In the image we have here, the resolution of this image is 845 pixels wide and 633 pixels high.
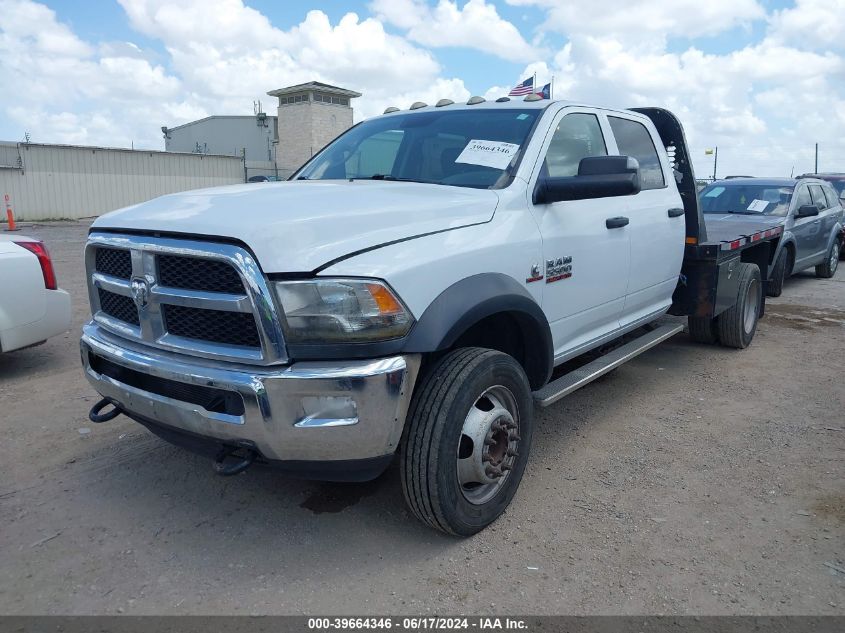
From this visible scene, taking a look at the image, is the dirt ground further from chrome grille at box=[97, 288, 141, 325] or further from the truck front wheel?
chrome grille at box=[97, 288, 141, 325]

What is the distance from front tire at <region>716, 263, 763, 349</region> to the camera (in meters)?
6.10

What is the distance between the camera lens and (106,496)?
3426 mm

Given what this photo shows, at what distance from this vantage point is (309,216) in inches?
104

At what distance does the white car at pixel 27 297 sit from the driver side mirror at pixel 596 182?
4.01 m

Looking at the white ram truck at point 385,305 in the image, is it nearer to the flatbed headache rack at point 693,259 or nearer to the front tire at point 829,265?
the flatbed headache rack at point 693,259

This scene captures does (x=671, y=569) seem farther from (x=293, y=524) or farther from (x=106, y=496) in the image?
(x=106, y=496)

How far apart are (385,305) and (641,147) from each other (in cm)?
298

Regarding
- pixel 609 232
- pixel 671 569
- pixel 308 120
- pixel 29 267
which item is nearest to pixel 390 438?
pixel 671 569

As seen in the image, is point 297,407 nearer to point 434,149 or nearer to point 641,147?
point 434,149

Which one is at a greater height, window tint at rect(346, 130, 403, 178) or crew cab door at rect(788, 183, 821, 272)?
window tint at rect(346, 130, 403, 178)

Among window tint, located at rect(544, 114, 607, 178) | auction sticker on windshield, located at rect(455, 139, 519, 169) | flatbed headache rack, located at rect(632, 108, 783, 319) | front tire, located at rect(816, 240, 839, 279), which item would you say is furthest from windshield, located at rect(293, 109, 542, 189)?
front tire, located at rect(816, 240, 839, 279)

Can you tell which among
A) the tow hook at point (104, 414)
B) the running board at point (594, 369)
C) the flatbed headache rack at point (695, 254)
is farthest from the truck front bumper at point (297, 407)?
the flatbed headache rack at point (695, 254)

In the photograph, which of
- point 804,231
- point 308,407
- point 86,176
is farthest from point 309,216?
point 86,176

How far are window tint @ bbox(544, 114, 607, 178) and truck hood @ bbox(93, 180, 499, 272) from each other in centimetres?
64
